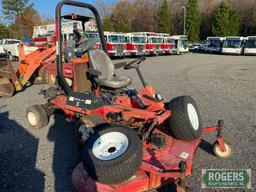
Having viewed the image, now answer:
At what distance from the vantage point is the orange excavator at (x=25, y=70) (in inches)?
291

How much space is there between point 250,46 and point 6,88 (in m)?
24.5

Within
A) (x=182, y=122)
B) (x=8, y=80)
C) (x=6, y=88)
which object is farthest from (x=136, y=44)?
(x=182, y=122)

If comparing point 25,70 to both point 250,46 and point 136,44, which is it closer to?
point 136,44

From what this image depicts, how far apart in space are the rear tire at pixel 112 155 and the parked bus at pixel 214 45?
28987 millimetres

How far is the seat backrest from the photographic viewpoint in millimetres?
4434

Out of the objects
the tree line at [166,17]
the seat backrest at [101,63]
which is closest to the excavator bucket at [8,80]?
the seat backrest at [101,63]

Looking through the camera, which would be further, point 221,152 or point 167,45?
point 167,45

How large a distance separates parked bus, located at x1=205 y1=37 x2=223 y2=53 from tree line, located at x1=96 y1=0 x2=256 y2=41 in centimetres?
1171

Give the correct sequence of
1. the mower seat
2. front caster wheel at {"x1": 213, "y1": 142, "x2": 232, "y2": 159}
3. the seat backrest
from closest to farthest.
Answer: front caster wheel at {"x1": 213, "y1": 142, "x2": 232, "y2": 159} < the mower seat < the seat backrest

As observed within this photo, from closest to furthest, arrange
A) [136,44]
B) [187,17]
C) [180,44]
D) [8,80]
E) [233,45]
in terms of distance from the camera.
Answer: [8,80] < [136,44] < [233,45] < [180,44] < [187,17]

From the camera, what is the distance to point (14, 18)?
159 feet

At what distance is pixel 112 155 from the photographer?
272cm

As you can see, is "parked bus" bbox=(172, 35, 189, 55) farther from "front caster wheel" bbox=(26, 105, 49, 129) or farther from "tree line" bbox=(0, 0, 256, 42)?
"front caster wheel" bbox=(26, 105, 49, 129)

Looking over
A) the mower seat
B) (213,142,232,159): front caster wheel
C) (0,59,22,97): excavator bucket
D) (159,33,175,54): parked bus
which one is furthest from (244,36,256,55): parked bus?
(213,142,232,159): front caster wheel
